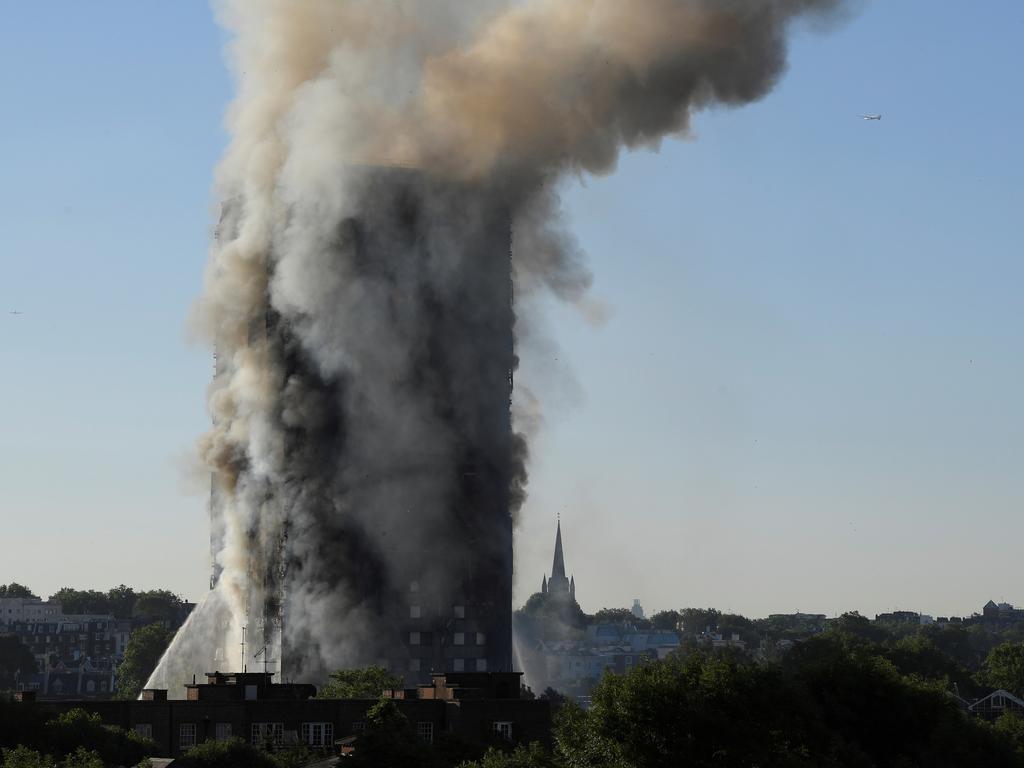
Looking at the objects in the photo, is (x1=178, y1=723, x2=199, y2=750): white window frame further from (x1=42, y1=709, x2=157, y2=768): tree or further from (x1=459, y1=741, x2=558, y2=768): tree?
(x1=459, y1=741, x2=558, y2=768): tree

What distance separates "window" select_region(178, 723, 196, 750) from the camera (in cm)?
10800

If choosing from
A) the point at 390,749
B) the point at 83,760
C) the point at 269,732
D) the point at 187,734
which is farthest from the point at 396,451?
the point at 83,760

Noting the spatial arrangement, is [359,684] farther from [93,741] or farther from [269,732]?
[93,741]

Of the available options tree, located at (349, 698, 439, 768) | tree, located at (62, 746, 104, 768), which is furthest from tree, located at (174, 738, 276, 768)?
tree, located at (349, 698, 439, 768)

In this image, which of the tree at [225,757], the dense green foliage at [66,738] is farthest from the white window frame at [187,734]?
the tree at [225,757]

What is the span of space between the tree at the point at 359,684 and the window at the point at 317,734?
19.9 metres

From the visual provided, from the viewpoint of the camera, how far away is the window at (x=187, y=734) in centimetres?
10800

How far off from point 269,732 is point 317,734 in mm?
2525

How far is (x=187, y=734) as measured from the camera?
108 meters

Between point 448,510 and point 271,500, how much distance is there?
14.9m

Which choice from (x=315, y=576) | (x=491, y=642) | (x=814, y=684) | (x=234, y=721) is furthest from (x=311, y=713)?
(x=491, y=642)

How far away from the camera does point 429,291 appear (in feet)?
568

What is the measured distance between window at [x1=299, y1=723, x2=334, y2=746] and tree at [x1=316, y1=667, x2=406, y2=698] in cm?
1986

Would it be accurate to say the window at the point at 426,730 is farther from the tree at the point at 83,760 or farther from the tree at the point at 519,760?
the tree at the point at 83,760
